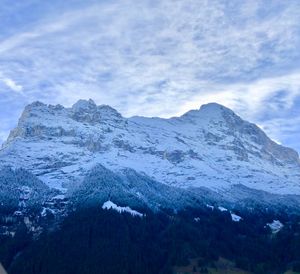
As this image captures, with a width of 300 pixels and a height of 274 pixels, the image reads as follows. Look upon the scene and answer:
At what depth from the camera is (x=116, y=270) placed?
142 meters

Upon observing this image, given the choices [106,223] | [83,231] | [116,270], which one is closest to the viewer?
[116,270]

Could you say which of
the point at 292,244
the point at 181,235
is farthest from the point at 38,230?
the point at 292,244

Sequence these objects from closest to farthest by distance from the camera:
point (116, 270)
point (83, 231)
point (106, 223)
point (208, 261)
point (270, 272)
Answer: point (116, 270) → point (270, 272) → point (208, 261) → point (83, 231) → point (106, 223)

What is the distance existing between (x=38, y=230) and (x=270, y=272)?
295 ft

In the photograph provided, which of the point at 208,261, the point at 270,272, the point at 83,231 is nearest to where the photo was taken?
the point at 270,272

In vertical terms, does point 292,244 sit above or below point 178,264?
above

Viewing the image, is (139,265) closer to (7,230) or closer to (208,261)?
(208,261)

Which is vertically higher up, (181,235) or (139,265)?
(181,235)

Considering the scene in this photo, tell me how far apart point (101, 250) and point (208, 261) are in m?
35.5

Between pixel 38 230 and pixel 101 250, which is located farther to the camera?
pixel 38 230

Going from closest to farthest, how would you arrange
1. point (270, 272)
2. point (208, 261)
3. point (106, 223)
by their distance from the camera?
point (270, 272), point (208, 261), point (106, 223)

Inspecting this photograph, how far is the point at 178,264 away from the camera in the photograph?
159000 millimetres

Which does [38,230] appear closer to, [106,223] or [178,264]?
[106,223]

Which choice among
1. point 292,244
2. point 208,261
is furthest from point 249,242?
point 208,261
